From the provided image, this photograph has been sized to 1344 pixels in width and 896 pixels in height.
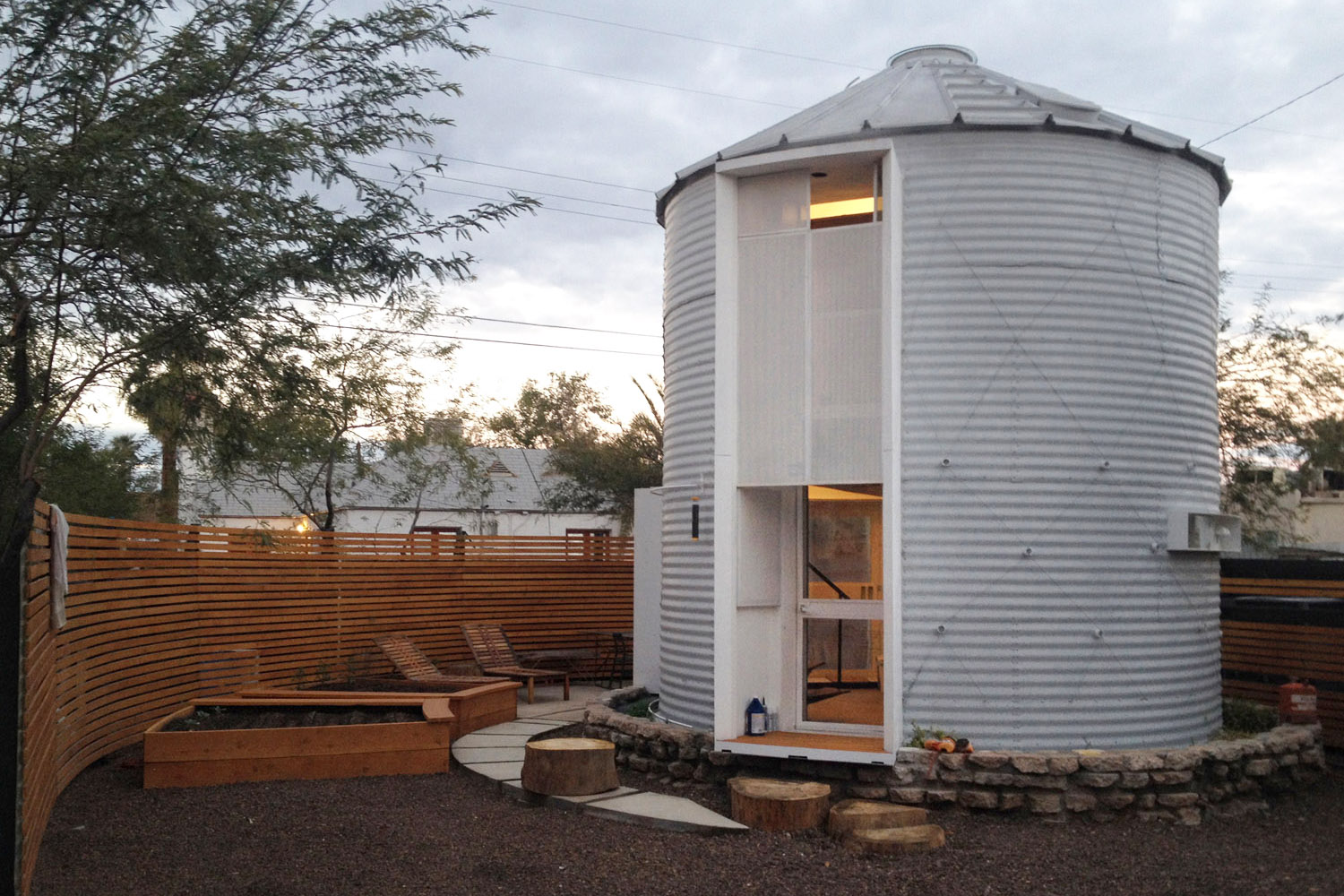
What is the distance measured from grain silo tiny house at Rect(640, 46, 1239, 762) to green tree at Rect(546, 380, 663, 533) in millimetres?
19413

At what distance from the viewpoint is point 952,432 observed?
326 inches

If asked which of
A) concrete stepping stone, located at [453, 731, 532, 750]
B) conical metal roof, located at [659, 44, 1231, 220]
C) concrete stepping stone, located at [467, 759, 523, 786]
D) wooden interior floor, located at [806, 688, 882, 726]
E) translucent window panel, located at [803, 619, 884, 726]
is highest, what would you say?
conical metal roof, located at [659, 44, 1231, 220]

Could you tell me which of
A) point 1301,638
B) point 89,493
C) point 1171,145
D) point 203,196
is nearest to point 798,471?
point 1171,145

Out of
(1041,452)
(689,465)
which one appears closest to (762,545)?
(689,465)

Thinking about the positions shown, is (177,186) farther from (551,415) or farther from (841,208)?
(551,415)

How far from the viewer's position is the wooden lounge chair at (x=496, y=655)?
1397 cm

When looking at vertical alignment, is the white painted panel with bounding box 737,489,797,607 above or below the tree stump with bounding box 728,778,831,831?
above

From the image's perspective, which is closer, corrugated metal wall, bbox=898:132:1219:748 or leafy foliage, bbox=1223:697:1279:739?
corrugated metal wall, bbox=898:132:1219:748

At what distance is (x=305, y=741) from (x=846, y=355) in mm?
5215

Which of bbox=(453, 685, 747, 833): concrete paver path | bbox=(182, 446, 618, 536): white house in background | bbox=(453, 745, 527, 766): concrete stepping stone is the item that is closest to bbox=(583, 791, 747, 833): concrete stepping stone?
bbox=(453, 685, 747, 833): concrete paver path

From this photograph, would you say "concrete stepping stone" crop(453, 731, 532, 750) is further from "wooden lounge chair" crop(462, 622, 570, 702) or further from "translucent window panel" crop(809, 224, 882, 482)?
"translucent window panel" crop(809, 224, 882, 482)

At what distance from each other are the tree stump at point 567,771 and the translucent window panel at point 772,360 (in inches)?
92.3

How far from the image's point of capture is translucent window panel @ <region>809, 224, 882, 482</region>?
8.57 m

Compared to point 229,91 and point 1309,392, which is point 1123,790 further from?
point 1309,392
